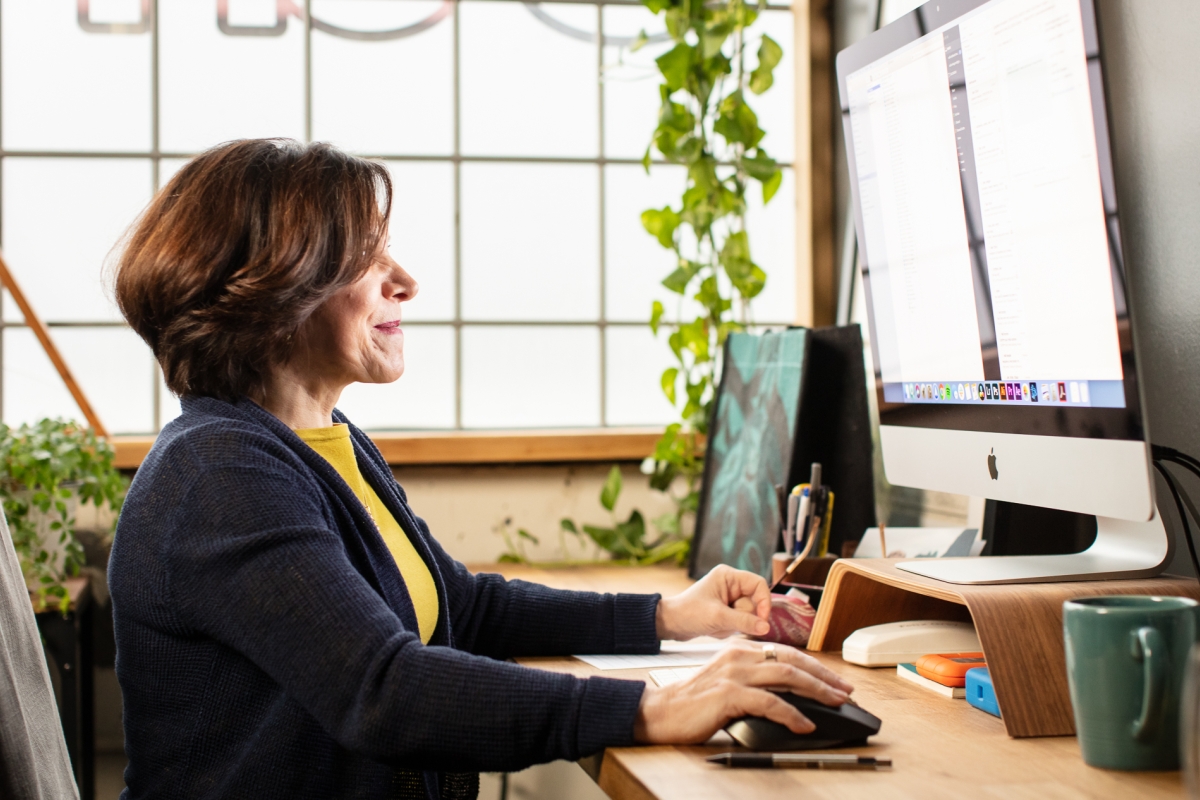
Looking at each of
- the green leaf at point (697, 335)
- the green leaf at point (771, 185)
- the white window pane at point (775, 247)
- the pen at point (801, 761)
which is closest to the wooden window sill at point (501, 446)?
the green leaf at point (697, 335)

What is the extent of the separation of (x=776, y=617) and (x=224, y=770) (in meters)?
0.69

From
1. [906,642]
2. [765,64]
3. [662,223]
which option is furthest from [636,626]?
[765,64]

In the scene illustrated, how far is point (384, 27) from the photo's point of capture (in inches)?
96.7

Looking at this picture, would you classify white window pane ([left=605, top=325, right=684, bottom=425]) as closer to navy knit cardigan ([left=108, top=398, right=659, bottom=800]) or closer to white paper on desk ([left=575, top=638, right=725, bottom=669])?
white paper on desk ([left=575, top=638, right=725, bottom=669])

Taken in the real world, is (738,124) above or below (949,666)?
above

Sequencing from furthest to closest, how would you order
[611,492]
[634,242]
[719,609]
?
1. [634,242]
2. [611,492]
3. [719,609]

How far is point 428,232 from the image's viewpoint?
97.7 inches

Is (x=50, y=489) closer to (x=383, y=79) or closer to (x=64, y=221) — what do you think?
(x=64, y=221)

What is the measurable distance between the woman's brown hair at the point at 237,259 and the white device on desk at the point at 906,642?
2.42 ft

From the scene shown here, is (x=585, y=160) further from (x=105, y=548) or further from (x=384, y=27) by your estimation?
(x=105, y=548)

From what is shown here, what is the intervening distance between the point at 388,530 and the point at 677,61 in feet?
4.32

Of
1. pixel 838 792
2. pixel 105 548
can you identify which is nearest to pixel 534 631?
pixel 838 792

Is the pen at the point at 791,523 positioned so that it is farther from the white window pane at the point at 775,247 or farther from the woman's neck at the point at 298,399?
the white window pane at the point at 775,247

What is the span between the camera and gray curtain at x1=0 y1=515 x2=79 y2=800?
879 mm
